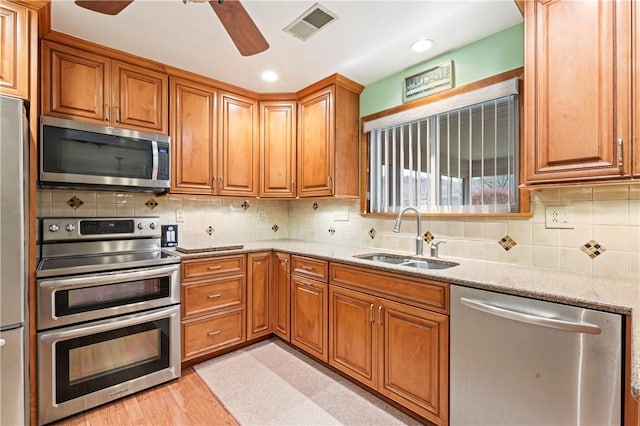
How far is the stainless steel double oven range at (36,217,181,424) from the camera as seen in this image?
1707 mm

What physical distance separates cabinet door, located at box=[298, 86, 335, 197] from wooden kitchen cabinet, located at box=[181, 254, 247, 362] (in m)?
0.94

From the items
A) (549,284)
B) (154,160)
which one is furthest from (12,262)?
(549,284)

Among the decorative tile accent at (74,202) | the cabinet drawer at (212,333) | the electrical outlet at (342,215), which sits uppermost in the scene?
the decorative tile accent at (74,202)

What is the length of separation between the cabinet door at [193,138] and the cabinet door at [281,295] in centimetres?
89

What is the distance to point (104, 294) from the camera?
1.90 meters

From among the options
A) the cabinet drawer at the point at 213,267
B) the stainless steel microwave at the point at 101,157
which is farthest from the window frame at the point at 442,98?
the stainless steel microwave at the point at 101,157

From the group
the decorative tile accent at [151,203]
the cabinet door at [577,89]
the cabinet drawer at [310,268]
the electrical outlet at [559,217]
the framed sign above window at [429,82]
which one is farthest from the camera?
the decorative tile accent at [151,203]

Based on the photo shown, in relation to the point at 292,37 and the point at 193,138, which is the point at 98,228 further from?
the point at 292,37

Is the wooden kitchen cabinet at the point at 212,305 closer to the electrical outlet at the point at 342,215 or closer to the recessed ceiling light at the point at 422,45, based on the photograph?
the electrical outlet at the point at 342,215

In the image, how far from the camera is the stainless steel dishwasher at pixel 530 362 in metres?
1.12

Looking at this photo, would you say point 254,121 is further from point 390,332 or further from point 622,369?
point 622,369

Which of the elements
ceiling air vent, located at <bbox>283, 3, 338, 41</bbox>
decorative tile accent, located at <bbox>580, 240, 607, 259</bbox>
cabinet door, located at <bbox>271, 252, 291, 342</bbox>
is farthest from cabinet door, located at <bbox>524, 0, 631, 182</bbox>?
cabinet door, located at <bbox>271, 252, 291, 342</bbox>

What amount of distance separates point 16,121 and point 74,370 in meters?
1.43

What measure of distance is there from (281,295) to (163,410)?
1.16 m
